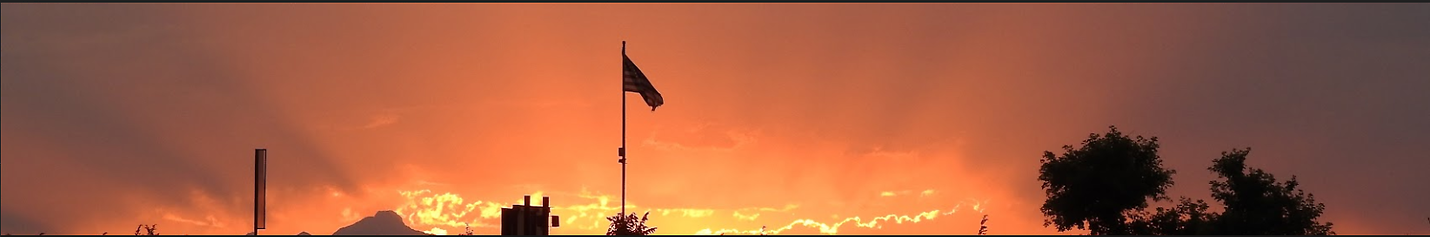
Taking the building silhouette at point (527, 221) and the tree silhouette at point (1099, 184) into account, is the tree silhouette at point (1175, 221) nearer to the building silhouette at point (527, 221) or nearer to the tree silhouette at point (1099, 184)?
the tree silhouette at point (1099, 184)

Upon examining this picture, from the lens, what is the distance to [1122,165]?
71.5 metres

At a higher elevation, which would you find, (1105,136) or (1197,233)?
(1105,136)

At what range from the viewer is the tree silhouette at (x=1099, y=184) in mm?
70750

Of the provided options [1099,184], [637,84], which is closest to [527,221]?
[637,84]

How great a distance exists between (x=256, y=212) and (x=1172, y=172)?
162 feet

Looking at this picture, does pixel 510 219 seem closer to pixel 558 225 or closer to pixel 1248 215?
pixel 558 225

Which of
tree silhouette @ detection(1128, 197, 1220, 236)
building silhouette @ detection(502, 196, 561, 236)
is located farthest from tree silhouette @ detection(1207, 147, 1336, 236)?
building silhouette @ detection(502, 196, 561, 236)

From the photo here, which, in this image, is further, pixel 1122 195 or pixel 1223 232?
pixel 1122 195

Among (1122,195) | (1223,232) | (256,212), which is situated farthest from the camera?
(1122,195)

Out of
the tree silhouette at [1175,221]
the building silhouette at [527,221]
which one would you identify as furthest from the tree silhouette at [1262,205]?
the building silhouette at [527,221]

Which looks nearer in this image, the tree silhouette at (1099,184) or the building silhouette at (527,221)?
the building silhouette at (527,221)

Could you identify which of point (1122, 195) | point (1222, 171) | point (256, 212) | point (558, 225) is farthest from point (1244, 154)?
point (256, 212)

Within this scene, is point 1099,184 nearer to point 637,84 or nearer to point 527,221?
point 637,84

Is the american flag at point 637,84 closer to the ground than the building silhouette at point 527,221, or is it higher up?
higher up
